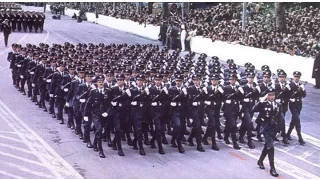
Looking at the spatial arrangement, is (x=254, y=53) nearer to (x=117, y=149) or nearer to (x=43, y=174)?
(x=117, y=149)

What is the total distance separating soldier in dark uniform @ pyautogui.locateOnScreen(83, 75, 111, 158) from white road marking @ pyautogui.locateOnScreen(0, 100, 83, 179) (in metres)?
0.94

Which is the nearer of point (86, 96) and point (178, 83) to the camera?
point (86, 96)

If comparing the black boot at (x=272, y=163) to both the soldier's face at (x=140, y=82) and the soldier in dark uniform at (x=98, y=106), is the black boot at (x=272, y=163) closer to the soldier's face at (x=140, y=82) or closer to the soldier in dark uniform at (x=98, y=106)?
the soldier's face at (x=140, y=82)

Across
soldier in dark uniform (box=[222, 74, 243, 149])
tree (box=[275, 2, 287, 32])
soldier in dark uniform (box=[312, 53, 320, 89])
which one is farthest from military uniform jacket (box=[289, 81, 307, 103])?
tree (box=[275, 2, 287, 32])

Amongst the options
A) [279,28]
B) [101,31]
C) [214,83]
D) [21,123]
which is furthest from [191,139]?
[101,31]

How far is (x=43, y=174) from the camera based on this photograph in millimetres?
11680

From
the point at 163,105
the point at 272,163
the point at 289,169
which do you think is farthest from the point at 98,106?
the point at 289,169

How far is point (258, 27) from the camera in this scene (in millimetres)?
34188

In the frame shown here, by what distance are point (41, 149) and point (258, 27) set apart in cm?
2265

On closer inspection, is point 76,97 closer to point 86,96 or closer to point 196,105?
point 86,96

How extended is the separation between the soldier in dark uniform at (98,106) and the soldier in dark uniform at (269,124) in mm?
3292

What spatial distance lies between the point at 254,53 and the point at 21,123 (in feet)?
50.0

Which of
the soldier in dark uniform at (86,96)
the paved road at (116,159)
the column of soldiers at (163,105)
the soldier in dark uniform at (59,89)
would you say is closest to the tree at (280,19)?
the paved road at (116,159)

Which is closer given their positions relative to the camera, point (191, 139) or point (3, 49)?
point (191, 139)
